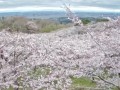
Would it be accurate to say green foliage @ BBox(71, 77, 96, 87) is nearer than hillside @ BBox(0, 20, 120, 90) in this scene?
No

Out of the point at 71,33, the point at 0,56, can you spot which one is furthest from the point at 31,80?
the point at 71,33

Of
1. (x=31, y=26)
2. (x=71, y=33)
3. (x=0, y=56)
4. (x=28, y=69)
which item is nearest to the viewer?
(x=28, y=69)

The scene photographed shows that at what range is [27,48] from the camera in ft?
53.1

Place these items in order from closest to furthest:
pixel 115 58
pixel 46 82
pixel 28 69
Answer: pixel 115 58, pixel 46 82, pixel 28 69

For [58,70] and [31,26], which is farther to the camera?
[31,26]

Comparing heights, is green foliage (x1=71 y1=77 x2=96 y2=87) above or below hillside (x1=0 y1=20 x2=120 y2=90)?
below

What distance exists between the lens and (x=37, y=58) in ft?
47.6

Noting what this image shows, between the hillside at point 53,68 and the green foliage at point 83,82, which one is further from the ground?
the hillside at point 53,68

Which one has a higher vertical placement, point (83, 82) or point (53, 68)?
point (53, 68)

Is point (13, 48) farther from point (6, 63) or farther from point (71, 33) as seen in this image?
point (71, 33)

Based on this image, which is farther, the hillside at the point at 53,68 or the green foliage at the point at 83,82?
the green foliage at the point at 83,82

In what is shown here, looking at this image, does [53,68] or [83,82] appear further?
[83,82]

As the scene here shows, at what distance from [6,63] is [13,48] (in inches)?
85.4

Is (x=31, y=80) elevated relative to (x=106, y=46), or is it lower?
lower
